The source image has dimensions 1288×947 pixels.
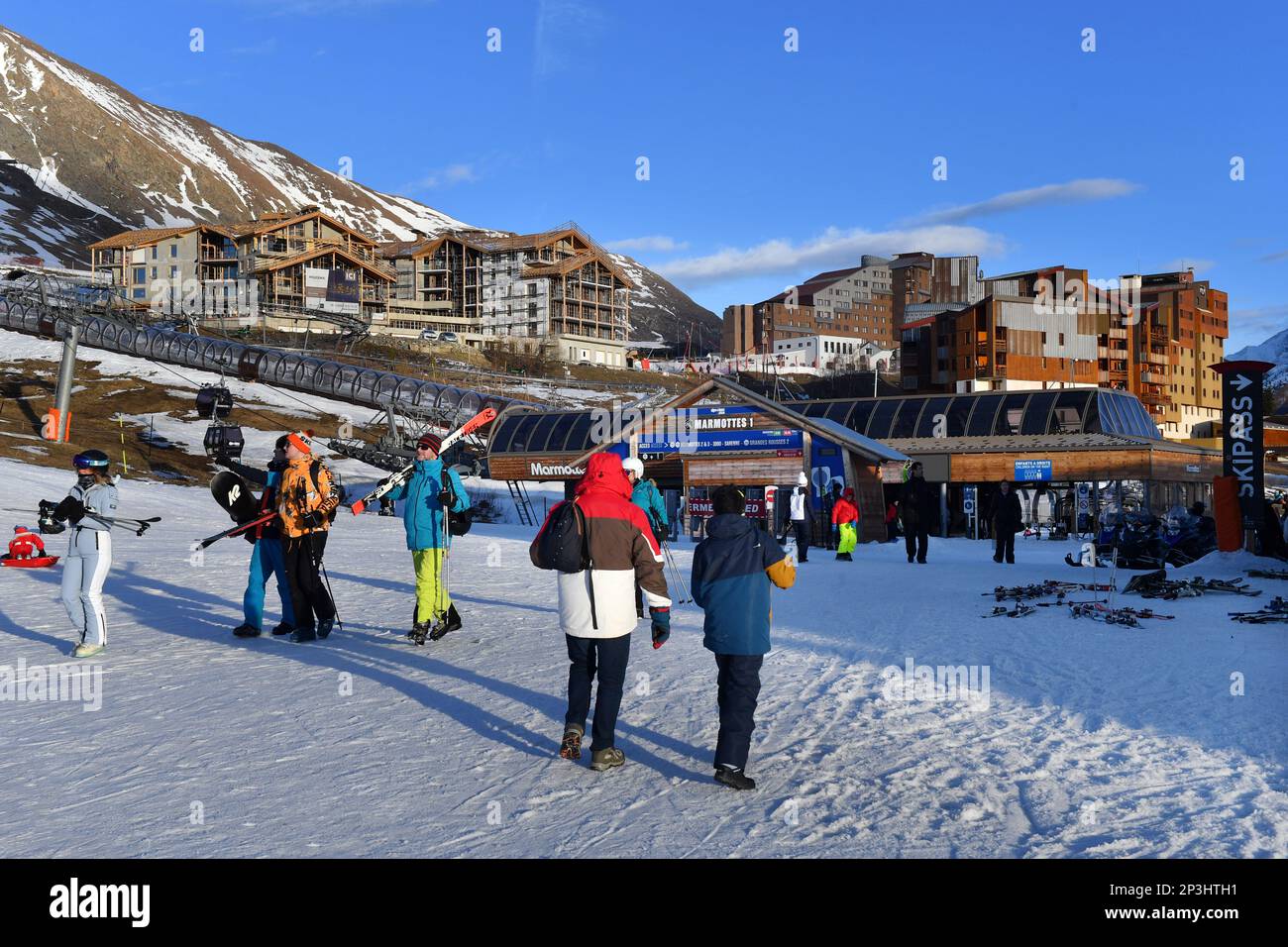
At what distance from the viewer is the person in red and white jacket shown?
553 centimetres

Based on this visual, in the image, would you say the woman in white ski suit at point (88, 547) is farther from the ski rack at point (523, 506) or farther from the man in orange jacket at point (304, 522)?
the ski rack at point (523, 506)

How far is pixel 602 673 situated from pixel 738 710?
0.76 meters

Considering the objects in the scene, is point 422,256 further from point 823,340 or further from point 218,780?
point 218,780

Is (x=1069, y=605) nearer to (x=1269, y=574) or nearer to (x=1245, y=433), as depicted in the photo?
(x=1269, y=574)

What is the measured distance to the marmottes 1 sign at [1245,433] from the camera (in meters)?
16.8

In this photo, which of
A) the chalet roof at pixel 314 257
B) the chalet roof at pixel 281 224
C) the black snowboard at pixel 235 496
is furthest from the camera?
the chalet roof at pixel 281 224

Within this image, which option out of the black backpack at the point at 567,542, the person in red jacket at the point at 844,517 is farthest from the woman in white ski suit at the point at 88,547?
the person in red jacket at the point at 844,517

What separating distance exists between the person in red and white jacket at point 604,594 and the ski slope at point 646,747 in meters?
0.30

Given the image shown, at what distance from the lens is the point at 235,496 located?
982 cm

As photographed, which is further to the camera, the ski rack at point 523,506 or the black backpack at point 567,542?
the ski rack at point 523,506

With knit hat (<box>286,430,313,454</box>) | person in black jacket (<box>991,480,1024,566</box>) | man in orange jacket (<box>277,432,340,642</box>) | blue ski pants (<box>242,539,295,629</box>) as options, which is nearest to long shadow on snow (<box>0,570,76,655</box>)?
blue ski pants (<box>242,539,295,629</box>)

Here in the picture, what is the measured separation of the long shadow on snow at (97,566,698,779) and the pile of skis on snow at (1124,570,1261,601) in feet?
31.4

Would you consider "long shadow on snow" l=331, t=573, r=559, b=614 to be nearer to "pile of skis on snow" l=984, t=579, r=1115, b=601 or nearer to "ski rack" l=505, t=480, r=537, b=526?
"pile of skis on snow" l=984, t=579, r=1115, b=601
